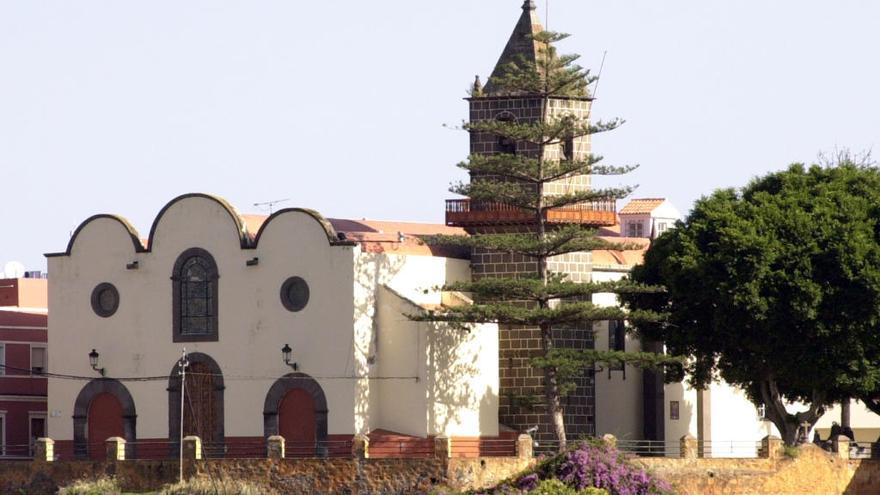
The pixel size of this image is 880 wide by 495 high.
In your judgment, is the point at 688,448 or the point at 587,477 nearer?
the point at 587,477

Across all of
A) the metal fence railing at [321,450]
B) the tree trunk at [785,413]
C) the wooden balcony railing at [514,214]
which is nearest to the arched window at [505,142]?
the wooden balcony railing at [514,214]

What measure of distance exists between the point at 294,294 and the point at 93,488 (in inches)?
270

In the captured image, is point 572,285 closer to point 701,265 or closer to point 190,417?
point 701,265

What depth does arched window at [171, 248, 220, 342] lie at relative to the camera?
55.2 meters

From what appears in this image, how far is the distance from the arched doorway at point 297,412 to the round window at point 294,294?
1.70 meters

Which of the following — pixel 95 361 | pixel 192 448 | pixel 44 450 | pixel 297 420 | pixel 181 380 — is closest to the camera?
pixel 192 448

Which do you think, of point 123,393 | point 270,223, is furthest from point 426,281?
point 123,393

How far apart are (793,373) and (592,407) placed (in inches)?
238

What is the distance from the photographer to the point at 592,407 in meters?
56.9

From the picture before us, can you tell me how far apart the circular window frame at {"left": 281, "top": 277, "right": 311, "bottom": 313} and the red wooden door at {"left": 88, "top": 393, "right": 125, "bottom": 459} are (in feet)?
18.8

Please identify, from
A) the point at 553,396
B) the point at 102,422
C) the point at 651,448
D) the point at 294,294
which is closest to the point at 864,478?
the point at 651,448

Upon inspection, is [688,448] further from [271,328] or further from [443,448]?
[271,328]

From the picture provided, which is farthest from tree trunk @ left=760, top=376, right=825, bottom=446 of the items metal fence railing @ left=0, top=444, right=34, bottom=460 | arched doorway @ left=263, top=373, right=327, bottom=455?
metal fence railing @ left=0, top=444, right=34, bottom=460

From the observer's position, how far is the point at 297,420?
53750 mm
